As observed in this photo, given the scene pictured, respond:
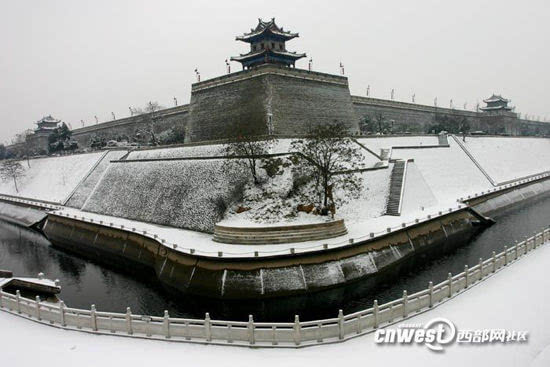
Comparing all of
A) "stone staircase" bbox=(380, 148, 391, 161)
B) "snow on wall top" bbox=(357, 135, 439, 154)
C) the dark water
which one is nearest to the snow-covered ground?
the dark water

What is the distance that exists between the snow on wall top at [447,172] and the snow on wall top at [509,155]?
3857 millimetres

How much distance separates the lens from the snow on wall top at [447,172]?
37.6 m

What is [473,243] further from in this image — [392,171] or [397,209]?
[392,171]

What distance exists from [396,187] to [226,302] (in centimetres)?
1717

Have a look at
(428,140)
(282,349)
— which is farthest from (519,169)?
(282,349)

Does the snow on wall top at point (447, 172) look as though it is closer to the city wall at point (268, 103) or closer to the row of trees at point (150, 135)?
the city wall at point (268, 103)

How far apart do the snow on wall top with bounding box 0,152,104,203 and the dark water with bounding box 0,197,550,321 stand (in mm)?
17301

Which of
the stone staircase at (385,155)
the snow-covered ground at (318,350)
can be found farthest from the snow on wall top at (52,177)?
the snow-covered ground at (318,350)

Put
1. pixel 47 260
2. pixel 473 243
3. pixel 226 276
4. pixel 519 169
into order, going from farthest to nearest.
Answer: pixel 519 169
pixel 47 260
pixel 473 243
pixel 226 276

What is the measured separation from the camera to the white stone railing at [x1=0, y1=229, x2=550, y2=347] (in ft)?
37.8

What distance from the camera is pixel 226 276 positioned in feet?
65.8

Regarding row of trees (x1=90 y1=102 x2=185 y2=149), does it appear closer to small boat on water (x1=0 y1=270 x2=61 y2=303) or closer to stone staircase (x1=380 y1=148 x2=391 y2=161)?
stone staircase (x1=380 y1=148 x2=391 y2=161)

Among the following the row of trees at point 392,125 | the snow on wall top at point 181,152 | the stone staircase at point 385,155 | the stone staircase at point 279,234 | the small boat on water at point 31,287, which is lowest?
the small boat on water at point 31,287

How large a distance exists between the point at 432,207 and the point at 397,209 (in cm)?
481
